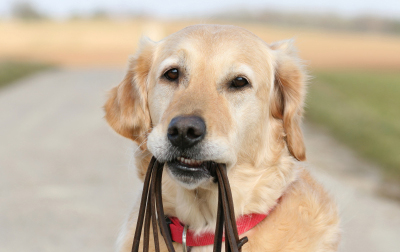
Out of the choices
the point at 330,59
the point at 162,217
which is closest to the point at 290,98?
the point at 162,217

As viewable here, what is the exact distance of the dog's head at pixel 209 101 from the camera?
9.75 feet

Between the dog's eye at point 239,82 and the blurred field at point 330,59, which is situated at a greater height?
the dog's eye at point 239,82

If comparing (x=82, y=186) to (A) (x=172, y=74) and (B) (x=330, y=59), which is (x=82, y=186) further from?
(B) (x=330, y=59)

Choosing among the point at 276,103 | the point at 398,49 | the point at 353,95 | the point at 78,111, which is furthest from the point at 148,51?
the point at 398,49

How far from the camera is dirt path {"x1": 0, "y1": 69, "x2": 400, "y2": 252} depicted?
18.5 ft

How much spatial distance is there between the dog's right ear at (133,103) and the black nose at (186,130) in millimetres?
715

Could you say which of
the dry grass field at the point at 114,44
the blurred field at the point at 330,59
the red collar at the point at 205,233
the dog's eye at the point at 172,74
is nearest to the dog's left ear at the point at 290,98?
the blurred field at the point at 330,59

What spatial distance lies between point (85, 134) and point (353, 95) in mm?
11019

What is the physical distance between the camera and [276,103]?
3789 mm

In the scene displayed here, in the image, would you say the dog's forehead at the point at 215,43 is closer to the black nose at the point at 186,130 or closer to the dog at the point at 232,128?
the dog at the point at 232,128

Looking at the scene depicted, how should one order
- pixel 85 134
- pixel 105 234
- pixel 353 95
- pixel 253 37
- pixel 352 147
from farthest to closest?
pixel 353 95
pixel 85 134
pixel 352 147
pixel 105 234
pixel 253 37

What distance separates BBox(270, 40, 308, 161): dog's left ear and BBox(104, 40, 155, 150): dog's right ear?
949 mm

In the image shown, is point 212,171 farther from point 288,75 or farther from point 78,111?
point 78,111

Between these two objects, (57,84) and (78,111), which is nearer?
(78,111)
